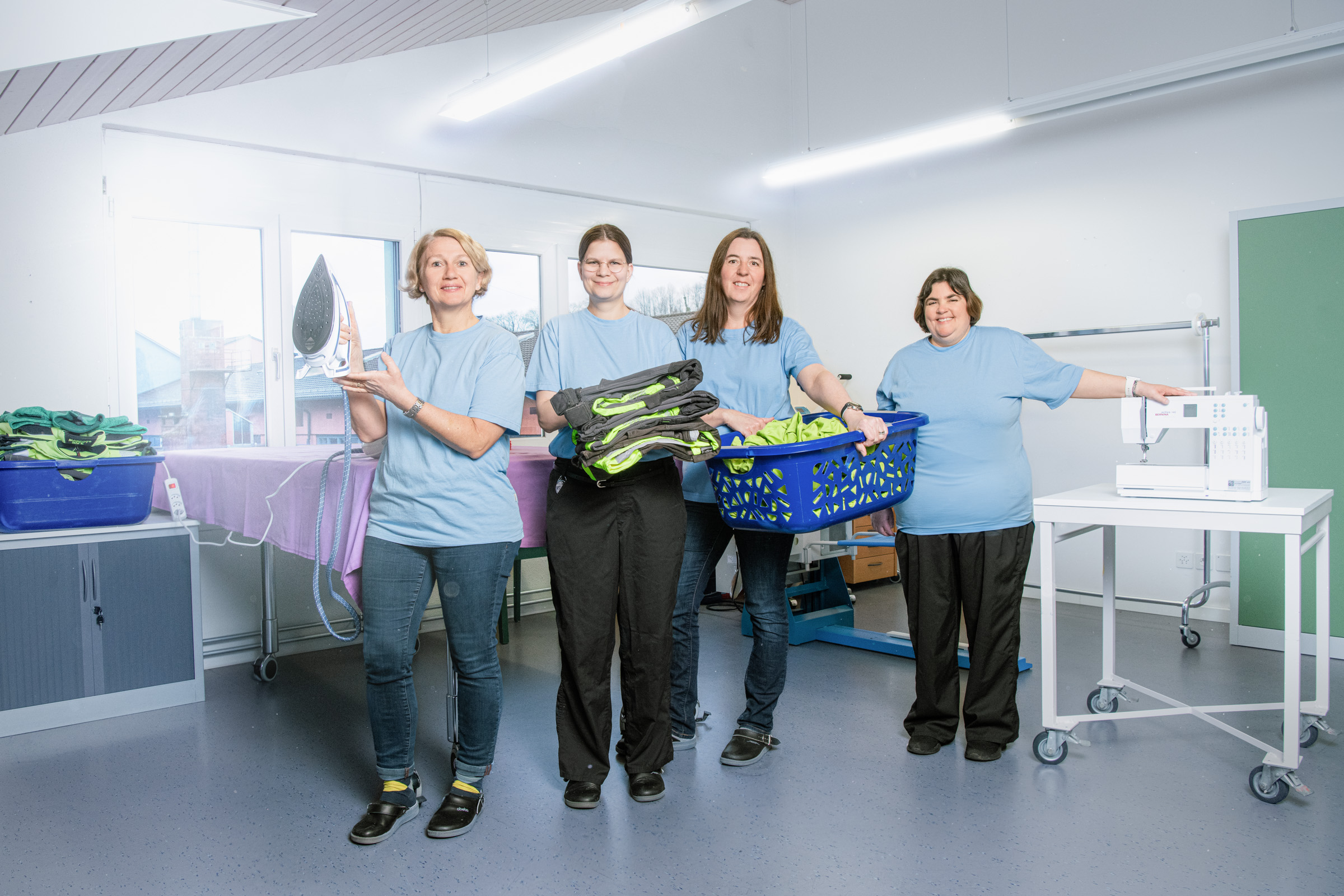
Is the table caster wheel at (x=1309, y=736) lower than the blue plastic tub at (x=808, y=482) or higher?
lower

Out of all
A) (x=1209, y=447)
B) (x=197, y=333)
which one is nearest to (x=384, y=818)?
(x=1209, y=447)

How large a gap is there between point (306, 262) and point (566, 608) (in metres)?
2.71

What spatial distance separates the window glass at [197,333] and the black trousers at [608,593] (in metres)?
2.35

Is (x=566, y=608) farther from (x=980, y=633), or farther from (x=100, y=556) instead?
(x=100, y=556)

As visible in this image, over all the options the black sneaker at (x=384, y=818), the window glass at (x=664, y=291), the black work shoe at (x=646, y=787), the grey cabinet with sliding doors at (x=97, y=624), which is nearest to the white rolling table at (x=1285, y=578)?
the black work shoe at (x=646, y=787)

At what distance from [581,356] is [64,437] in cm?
211

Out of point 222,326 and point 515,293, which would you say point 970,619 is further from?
point 222,326

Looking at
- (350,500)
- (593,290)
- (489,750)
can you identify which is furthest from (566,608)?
(593,290)

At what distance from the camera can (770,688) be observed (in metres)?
2.62

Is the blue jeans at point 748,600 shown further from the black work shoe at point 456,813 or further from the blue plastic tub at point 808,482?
the black work shoe at point 456,813

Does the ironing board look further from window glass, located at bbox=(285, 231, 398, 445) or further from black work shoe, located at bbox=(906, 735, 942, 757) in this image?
black work shoe, located at bbox=(906, 735, 942, 757)

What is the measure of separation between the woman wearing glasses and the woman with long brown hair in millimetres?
251

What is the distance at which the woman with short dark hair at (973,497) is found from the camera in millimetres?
2531

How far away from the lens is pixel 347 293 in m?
4.06
